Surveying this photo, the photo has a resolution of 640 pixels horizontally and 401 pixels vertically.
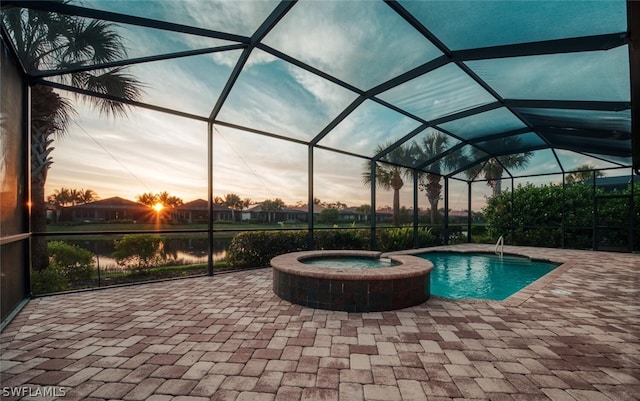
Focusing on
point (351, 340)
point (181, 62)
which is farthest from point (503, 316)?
point (181, 62)

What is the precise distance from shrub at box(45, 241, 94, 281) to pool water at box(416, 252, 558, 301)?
9432 mm

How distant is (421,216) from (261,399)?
2153cm

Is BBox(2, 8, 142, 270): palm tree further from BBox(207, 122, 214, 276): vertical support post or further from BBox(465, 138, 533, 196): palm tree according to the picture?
BBox(465, 138, 533, 196): palm tree

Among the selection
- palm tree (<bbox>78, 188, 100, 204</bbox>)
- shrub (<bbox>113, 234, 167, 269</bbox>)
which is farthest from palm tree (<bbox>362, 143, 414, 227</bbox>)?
palm tree (<bbox>78, 188, 100, 204</bbox>)

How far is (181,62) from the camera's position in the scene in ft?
14.6

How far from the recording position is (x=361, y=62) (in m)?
4.65

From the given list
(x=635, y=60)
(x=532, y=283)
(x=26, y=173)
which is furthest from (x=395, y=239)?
(x=26, y=173)

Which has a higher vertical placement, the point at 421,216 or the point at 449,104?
the point at 449,104

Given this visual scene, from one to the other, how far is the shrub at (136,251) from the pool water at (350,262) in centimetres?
627

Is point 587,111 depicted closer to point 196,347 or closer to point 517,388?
point 517,388

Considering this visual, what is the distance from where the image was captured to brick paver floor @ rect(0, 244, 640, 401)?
2.07 m

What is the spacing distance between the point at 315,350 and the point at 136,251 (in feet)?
28.7

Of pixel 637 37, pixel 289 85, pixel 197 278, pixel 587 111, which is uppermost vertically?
pixel 289 85

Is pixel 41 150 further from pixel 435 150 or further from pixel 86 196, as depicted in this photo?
pixel 86 196
